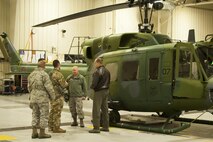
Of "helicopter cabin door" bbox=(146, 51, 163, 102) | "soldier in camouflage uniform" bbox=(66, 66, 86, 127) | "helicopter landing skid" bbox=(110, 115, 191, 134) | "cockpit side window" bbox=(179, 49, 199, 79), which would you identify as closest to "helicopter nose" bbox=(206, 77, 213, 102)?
"cockpit side window" bbox=(179, 49, 199, 79)

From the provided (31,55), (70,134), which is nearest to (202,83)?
(70,134)

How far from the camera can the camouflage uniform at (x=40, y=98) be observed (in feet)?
27.5

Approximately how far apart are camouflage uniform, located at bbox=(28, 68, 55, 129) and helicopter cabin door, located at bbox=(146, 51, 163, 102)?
261 centimetres

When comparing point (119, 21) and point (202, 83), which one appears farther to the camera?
point (119, 21)

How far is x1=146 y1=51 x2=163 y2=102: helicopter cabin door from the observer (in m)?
9.67

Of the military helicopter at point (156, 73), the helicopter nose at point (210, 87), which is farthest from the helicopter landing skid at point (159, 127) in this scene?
the helicopter nose at point (210, 87)

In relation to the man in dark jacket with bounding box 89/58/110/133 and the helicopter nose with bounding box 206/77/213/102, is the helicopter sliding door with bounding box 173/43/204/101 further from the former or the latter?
the man in dark jacket with bounding box 89/58/110/133

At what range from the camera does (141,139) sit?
8688mm

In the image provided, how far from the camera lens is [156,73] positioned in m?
9.76

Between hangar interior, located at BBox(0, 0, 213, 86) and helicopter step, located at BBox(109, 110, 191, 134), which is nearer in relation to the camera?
helicopter step, located at BBox(109, 110, 191, 134)

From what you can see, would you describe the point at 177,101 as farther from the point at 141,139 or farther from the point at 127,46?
the point at 127,46

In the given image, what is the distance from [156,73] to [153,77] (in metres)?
0.13

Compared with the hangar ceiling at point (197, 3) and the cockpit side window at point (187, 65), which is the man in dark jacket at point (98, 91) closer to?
the cockpit side window at point (187, 65)

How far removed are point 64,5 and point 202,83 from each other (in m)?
19.7
